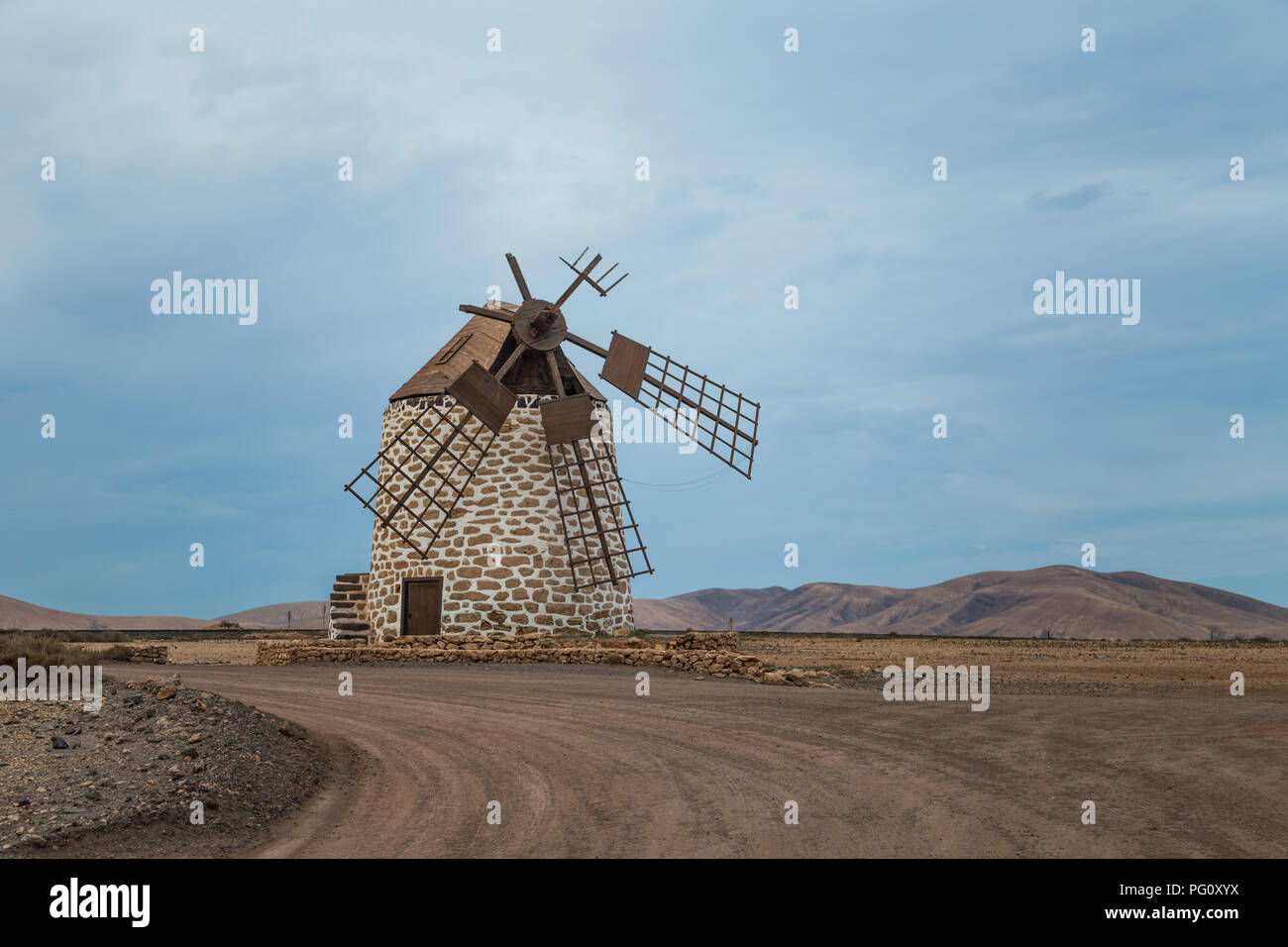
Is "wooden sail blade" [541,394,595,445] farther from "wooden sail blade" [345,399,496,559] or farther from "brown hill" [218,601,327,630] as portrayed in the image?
"brown hill" [218,601,327,630]

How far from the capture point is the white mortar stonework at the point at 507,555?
85.3 ft

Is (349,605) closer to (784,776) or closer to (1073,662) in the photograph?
(1073,662)

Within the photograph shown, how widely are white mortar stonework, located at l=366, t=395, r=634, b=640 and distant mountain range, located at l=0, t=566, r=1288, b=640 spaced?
55.5m

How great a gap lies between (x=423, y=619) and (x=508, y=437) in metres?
5.10

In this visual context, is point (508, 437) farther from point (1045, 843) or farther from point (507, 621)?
point (1045, 843)

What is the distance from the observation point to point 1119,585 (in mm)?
108312

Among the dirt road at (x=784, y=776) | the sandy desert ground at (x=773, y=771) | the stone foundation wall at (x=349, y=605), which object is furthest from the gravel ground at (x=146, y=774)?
the stone foundation wall at (x=349, y=605)

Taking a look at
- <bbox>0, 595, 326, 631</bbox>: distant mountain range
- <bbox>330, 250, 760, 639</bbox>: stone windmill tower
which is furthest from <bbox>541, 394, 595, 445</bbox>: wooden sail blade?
<bbox>0, 595, 326, 631</bbox>: distant mountain range

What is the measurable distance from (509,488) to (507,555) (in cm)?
168

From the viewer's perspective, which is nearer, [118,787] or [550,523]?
[118,787]

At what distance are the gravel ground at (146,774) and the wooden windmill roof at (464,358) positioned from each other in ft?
51.0

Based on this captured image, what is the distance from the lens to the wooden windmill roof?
27797mm
